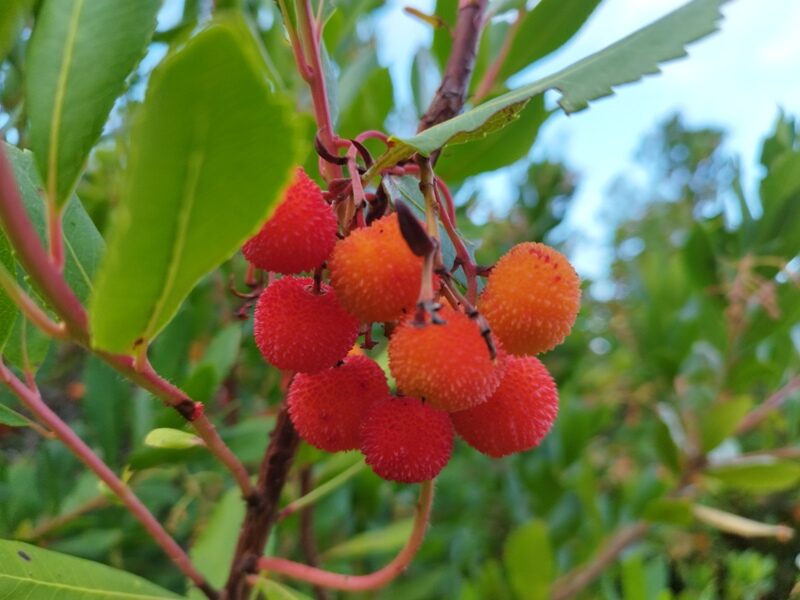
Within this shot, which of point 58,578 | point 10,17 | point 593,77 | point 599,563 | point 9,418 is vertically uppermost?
point 10,17

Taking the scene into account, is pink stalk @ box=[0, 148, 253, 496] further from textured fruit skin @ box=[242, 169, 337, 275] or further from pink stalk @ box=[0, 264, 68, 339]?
textured fruit skin @ box=[242, 169, 337, 275]

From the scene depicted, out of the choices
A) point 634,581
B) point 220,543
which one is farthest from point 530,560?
point 220,543

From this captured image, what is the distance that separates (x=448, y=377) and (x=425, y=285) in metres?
0.08

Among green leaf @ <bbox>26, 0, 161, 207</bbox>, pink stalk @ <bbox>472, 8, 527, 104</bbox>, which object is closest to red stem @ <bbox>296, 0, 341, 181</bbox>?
green leaf @ <bbox>26, 0, 161, 207</bbox>

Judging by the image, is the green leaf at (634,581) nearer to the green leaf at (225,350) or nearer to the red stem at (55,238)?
the green leaf at (225,350)

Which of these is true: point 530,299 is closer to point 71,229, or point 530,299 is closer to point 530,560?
point 71,229

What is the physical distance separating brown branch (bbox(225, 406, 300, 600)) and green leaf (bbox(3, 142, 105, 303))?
245 millimetres

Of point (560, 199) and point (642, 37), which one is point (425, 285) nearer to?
point (642, 37)

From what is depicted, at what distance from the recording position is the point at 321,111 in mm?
636

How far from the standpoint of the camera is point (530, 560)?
1389 millimetres

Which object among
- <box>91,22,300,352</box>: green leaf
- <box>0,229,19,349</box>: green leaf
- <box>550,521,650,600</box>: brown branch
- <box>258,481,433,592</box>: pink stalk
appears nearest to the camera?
<box>91,22,300,352</box>: green leaf

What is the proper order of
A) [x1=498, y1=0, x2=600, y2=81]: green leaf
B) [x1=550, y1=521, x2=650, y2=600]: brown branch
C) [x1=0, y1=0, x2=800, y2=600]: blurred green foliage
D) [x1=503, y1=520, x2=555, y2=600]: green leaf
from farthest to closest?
[x1=550, y1=521, x2=650, y2=600]: brown branch
[x1=503, y1=520, x2=555, y2=600]: green leaf
[x1=0, y1=0, x2=800, y2=600]: blurred green foliage
[x1=498, y1=0, x2=600, y2=81]: green leaf

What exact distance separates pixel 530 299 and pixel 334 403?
0.65 feet

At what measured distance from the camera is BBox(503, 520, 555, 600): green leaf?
1.38m
